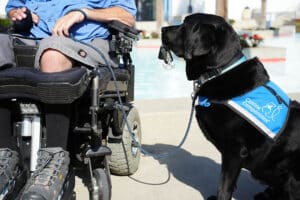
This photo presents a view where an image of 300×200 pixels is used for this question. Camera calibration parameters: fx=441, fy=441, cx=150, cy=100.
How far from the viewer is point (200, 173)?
302cm

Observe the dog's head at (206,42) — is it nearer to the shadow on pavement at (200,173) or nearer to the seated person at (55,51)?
the seated person at (55,51)

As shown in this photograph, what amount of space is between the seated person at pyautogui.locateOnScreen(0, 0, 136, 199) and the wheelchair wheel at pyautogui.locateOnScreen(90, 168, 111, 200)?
20 cm

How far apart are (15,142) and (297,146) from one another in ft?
4.43

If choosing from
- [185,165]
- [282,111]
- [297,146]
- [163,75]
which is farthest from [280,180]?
[163,75]

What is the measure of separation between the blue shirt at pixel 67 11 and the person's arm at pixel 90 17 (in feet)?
0.17

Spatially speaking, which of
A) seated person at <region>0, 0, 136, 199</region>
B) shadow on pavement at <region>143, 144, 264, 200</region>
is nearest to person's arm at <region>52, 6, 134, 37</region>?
seated person at <region>0, 0, 136, 199</region>

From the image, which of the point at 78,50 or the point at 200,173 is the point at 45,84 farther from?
the point at 200,173

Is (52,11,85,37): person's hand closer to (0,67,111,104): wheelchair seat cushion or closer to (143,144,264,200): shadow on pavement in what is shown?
(0,67,111,104): wheelchair seat cushion

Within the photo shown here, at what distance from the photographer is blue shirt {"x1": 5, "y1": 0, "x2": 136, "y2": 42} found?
2.34 meters

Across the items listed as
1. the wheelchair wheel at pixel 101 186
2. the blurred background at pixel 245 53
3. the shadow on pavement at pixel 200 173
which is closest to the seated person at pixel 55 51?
the wheelchair wheel at pixel 101 186

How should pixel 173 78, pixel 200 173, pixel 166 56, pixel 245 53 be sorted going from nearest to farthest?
pixel 166 56 < pixel 200 173 < pixel 173 78 < pixel 245 53

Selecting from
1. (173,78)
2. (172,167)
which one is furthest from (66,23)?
(173,78)

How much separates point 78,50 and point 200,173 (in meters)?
1.38

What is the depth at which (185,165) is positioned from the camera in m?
3.19
